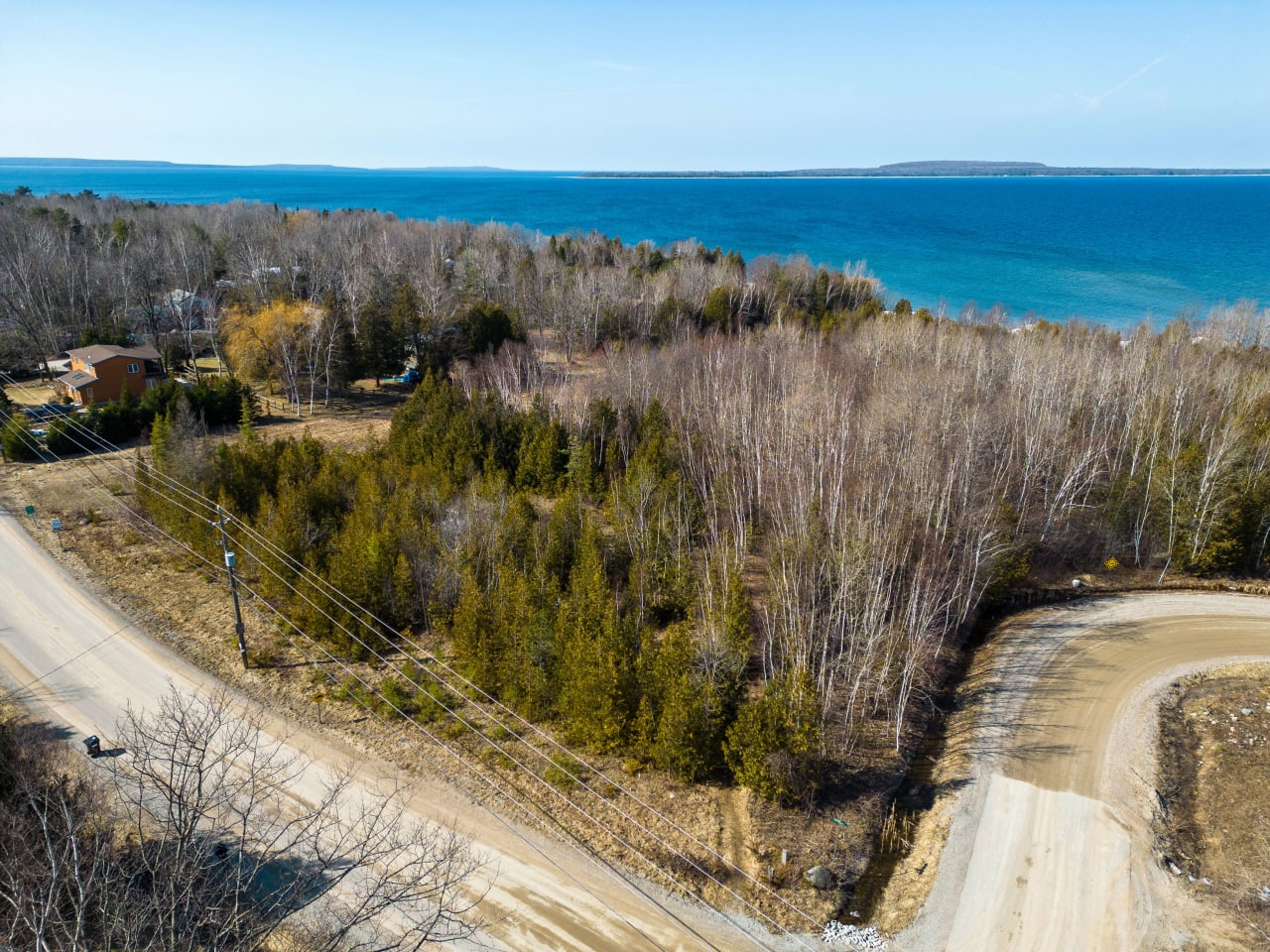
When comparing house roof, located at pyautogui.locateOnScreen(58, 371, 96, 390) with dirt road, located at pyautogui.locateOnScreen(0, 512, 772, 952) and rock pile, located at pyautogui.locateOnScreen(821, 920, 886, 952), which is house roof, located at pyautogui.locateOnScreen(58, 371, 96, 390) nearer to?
dirt road, located at pyautogui.locateOnScreen(0, 512, 772, 952)

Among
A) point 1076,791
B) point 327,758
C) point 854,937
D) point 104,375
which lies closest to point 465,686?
point 327,758

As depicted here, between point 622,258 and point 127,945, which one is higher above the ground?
point 622,258

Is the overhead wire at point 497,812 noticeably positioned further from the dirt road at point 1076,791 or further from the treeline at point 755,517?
the dirt road at point 1076,791

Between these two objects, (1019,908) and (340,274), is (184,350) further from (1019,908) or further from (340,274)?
(1019,908)

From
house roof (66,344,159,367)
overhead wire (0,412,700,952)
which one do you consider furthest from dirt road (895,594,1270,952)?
house roof (66,344,159,367)

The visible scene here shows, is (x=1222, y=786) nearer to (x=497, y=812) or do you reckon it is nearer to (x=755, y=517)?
(x=755, y=517)

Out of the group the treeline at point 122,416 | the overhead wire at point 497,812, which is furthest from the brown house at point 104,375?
the overhead wire at point 497,812

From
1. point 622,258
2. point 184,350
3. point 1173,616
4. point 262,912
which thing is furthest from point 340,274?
point 1173,616
